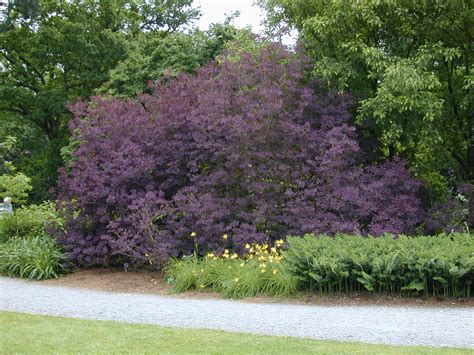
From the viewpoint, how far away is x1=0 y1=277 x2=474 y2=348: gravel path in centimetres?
628

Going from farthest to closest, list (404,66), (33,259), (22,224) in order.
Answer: (22,224) → (33,259) → (404,66)

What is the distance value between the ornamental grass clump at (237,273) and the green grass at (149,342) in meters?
2.37

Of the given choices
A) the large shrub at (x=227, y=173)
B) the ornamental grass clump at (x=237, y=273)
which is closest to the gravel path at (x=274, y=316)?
the ornamental grass clump at (x=237, y=273)

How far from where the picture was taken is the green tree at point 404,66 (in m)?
10.2

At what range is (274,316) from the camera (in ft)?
23.9

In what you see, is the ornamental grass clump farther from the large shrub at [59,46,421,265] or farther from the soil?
the large shrub at [59,46,421,265]

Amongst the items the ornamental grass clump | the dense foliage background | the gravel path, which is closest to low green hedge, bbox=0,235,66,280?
the dense foliage background

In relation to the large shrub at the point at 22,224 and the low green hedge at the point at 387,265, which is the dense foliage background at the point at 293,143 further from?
the low green hedge at the point at 387,265

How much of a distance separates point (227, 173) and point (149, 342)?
5189 mm

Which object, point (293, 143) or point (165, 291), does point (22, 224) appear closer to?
point (165, 291)

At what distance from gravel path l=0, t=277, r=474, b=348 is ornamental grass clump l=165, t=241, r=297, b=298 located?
1.75 ft

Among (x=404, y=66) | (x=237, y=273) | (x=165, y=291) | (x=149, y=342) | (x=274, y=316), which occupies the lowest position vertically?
(x=149, y=342)

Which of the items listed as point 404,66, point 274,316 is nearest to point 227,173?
point 404,66

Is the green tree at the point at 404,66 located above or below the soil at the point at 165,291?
above
